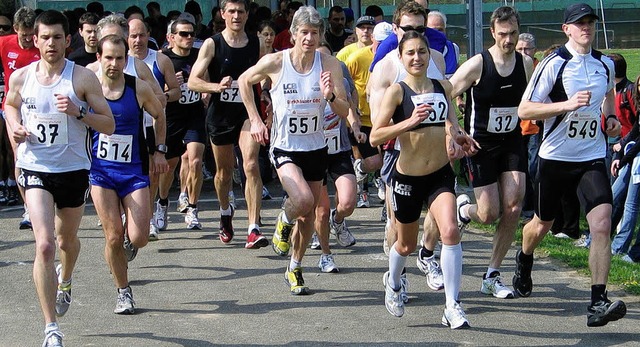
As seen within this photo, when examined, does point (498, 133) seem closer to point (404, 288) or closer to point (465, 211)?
point (465, 211)

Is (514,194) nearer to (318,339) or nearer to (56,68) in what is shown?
(318,339)

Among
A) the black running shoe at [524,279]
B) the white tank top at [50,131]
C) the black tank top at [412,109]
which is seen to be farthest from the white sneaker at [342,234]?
the white tank top at [50,131]

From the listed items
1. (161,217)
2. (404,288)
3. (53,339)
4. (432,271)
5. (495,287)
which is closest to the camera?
(53,339)

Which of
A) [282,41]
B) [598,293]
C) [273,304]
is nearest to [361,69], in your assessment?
[282,41]

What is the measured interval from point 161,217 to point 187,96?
121cm

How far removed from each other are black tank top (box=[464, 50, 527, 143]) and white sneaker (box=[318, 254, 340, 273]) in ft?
5.36

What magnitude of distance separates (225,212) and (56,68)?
11.9 feet

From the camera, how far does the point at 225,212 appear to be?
10758 millimetres

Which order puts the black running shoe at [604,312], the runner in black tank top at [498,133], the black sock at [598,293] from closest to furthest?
the black running shoe at [604,312]
the black sock at [598,293]
the runner in black tank top at [498,133]

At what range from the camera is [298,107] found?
8.67 meters

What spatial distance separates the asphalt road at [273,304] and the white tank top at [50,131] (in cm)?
112

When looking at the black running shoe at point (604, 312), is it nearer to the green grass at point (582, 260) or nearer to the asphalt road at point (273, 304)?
the asphalt road at point (273, 304)

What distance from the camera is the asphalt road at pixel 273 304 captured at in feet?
24.2

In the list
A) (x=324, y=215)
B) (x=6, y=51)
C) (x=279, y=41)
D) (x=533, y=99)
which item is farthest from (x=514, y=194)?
(x=279, y=41)
